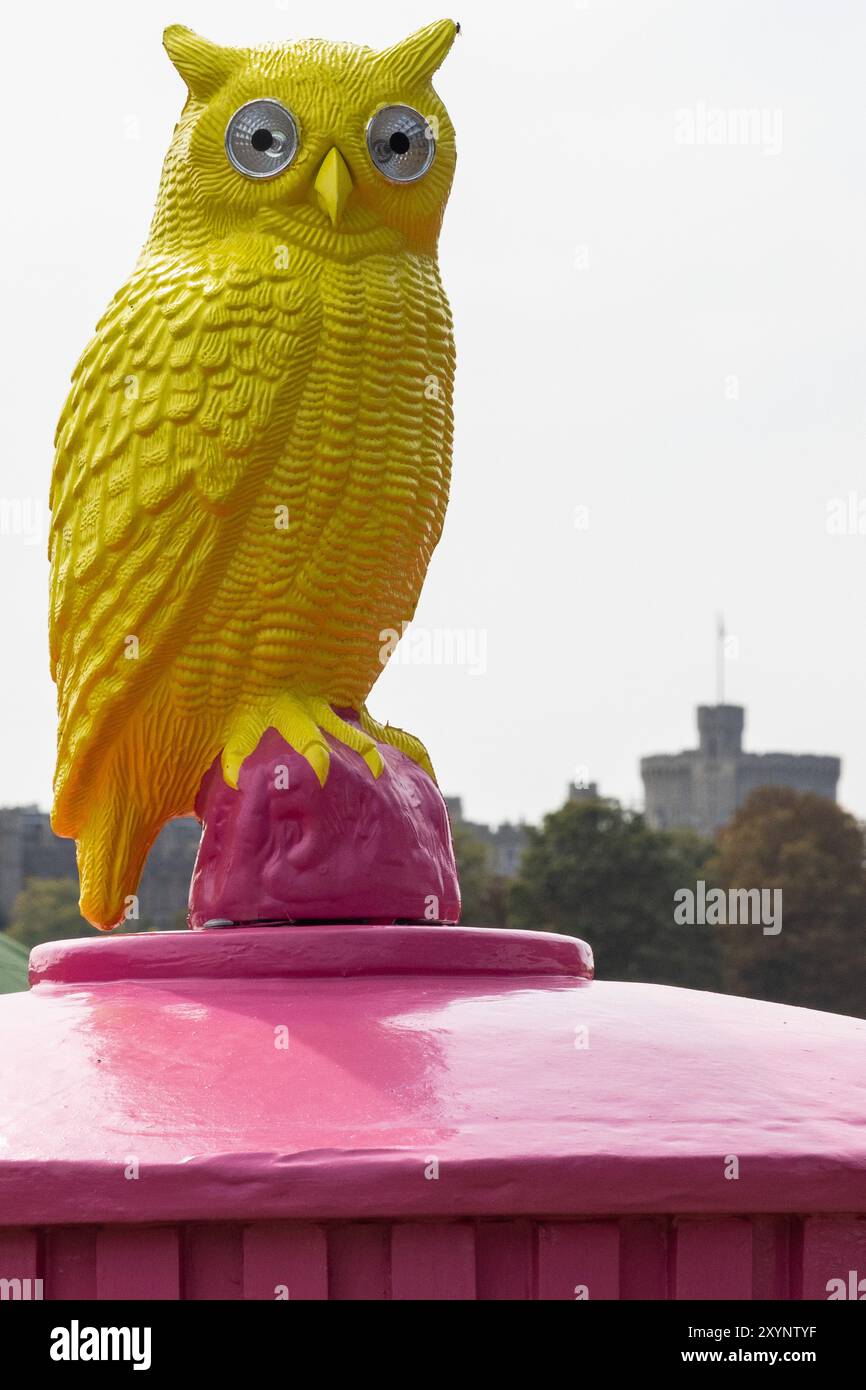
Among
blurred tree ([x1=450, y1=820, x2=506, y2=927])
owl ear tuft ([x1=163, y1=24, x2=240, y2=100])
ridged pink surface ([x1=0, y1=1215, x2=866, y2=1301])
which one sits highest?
owl ear tuft ([x1=163, y1=24, x2=240, y2=100])

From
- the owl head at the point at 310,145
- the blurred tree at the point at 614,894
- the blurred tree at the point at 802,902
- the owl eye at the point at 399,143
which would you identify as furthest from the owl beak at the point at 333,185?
the blurred tree at the point at 802,902

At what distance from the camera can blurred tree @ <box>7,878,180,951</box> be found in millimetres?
39500

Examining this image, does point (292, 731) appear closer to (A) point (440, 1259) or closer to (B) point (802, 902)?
(A) point (440, 1259)

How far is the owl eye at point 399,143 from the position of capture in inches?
184

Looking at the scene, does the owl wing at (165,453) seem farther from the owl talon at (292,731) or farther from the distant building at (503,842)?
the distant building at (503,842)

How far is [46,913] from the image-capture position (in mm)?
40188

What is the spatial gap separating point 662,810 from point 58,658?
56824 millimetres

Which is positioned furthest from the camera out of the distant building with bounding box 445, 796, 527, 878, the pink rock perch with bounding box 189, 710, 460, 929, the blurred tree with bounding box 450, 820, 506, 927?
the distant building with bounding box 445, 796, 527, 878

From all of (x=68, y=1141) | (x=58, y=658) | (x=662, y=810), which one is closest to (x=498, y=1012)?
(x=68, y=1141)

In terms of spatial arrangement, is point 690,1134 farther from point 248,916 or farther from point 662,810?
point 662,810

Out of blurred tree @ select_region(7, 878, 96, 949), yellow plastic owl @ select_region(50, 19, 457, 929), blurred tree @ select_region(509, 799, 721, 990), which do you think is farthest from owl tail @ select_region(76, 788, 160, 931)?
blurred tree @ select_region(7, 878, 96, 949)

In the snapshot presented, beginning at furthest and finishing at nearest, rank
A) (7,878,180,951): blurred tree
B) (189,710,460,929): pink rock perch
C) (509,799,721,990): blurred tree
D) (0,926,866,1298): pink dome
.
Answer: (7,878,180,951): blurred tree < (509,799,721,990): blurred tree < (189,710,460,929): pink rock perch < (0,926,866,1298): pink dome

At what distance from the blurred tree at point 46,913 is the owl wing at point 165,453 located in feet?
112

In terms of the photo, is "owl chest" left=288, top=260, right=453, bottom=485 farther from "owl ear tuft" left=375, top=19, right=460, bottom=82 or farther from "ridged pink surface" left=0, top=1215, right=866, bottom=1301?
"ridged pink surface" left=0, top=1215, right=866, bottom=1301
